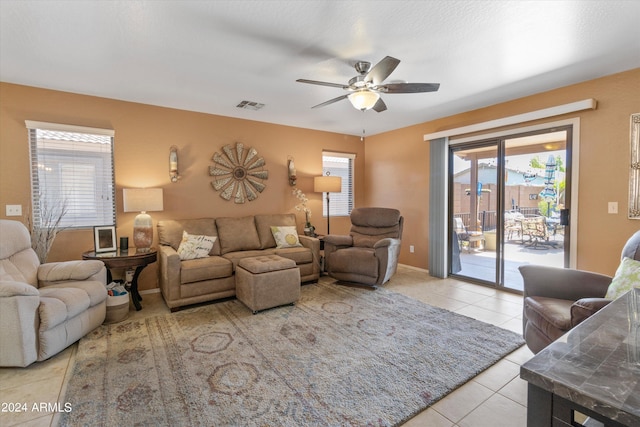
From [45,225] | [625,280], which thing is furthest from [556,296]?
[45,225]

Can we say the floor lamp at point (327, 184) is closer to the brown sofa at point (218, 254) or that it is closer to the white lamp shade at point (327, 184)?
the white lamp shade at point (327, 184)

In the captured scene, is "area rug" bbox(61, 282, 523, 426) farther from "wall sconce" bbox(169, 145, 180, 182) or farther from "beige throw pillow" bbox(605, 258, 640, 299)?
"wall sconce" bbox(169, 145, 180, 182)

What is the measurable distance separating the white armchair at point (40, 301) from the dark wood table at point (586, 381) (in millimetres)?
2951

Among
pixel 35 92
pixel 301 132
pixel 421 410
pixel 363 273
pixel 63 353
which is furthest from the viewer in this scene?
pixel 301 132

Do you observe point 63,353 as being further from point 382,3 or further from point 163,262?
point 382,3

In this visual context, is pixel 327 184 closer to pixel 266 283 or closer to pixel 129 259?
pixel 266 283

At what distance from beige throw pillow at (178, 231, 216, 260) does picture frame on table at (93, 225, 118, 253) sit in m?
0.71

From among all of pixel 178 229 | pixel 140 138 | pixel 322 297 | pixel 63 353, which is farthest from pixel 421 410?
pixel 140 138

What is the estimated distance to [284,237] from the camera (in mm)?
4410

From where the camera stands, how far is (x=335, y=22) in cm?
211

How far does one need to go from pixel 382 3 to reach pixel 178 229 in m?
3.39

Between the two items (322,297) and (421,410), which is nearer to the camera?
(421,410)

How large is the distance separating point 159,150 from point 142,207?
93 centimetres

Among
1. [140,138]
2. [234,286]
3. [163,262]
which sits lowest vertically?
[234,286]
